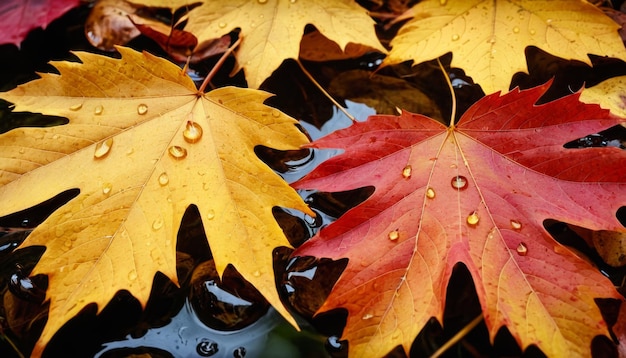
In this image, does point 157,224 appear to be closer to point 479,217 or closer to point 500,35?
point 479,217

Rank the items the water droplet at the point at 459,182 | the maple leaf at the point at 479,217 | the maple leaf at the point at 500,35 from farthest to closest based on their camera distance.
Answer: the maple leaf at the point at 500,35 < the water droplet at the point at 459,182 < the maple leaf at the point at 479,217

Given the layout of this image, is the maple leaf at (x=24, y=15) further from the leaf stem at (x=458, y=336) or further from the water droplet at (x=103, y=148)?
the leaf stem at (x=458, y=336)

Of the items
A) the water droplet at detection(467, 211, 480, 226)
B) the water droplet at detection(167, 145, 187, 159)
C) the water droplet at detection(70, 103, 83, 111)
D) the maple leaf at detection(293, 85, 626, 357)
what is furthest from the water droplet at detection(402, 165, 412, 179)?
the water droplet at detection(70, 103, 83, 111)

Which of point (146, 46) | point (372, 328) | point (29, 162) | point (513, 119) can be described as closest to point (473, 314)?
point (372, 328)

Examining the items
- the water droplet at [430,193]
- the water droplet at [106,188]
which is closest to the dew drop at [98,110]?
the water droplet at [106,188]

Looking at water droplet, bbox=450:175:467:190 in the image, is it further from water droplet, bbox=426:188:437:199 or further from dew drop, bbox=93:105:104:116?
dew drop, bbox=93:105:104:116

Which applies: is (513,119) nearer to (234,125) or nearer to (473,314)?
(473,314)

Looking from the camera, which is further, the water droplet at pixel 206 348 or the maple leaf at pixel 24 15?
the maple leaf at pixel 24 15
